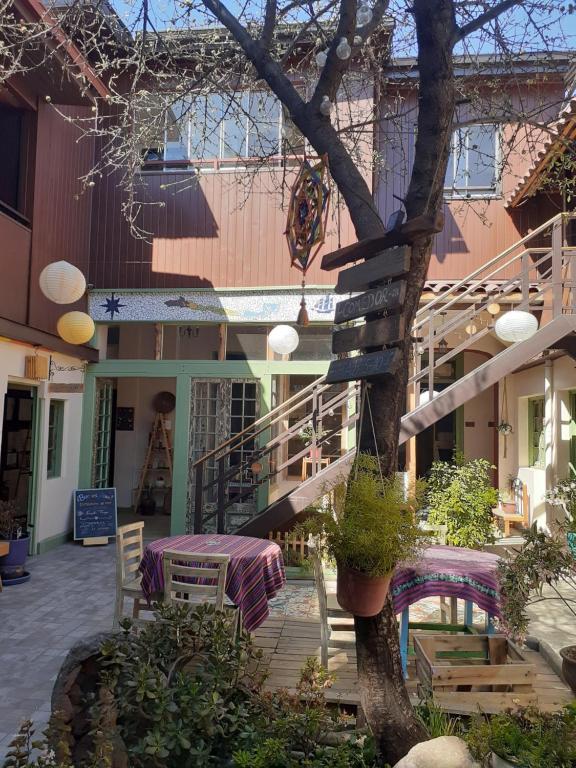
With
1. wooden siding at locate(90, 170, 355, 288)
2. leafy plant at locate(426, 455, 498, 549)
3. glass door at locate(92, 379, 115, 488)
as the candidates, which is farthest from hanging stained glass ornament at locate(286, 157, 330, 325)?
glass door at locate(92, 379, 115, 488)

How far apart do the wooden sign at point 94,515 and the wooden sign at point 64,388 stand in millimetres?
1521

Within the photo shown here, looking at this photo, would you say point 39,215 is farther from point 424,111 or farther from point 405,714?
point 405,714

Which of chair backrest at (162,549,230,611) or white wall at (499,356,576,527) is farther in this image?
white wall at (499,356,576,527)

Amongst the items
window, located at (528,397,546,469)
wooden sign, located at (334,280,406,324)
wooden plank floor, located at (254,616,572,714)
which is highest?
wooden sign, located at (334,280,406,324)

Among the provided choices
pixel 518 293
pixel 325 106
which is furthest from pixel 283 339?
pixel 325 106

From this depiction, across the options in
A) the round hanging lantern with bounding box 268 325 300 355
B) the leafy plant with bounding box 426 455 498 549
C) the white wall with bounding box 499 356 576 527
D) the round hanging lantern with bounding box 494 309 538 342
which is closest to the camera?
the leafy plant with bounding box 426 455 498 549

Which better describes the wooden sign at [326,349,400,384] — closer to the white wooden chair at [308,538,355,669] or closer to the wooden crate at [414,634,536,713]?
the white wooden chair at [308,538,355,669]

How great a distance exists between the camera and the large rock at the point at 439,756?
2.30 m

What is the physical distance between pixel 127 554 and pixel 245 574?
121 cm

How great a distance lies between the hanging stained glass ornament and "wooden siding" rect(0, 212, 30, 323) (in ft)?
15.6

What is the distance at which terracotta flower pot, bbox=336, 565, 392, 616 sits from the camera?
2586 mm

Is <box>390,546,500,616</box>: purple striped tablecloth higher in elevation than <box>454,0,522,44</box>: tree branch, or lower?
lower

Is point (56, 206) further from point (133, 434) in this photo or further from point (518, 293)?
point (518, 293)

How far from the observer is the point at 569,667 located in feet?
13.3
